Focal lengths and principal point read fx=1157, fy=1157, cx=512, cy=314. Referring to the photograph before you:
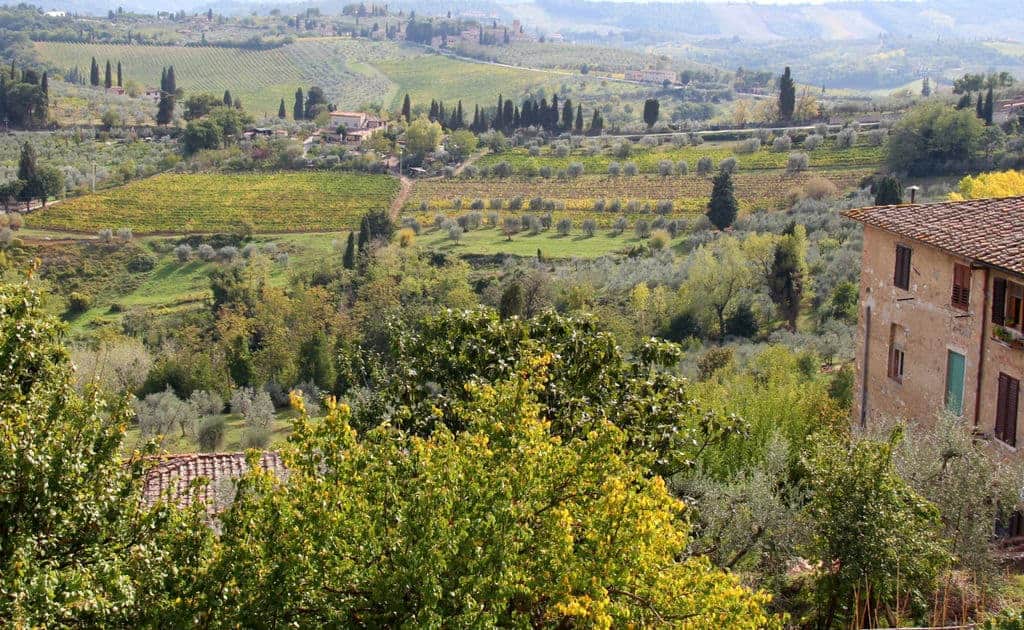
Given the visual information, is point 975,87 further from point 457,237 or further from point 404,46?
point 404,46

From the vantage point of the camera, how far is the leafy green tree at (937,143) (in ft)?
216

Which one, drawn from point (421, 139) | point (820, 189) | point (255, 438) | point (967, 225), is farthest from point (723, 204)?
point (967, 225)

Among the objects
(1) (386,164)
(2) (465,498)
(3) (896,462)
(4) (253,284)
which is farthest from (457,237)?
(2) (465,498)

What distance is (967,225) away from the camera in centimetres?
1833

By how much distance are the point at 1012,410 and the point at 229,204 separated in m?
66.2

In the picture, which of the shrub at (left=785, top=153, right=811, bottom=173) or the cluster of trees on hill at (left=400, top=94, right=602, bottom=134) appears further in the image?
the cluster of trees on hill at (left=400, top=94, right=602, bottom=134)

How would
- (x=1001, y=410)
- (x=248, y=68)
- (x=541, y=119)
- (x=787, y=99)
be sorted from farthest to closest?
(x=248, y=68), (x=541, y=119), (x=787, y=99), (x=1001, y=410)

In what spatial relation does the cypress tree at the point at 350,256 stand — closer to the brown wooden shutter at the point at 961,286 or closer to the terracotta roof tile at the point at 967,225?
the terracotta roof tile at the point at 967,225

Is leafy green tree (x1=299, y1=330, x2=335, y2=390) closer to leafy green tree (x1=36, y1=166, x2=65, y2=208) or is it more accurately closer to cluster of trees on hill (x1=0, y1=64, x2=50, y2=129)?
leafy green tree (x1=36, y1=166, x2=65, y2=208)

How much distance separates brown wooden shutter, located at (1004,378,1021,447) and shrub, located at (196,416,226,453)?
2356 centimetres

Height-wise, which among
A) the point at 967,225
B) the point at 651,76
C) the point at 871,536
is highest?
the point at 651,76

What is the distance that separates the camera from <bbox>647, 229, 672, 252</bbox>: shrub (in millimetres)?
61125

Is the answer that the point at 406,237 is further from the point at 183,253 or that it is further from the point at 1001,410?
the point at 1001,410

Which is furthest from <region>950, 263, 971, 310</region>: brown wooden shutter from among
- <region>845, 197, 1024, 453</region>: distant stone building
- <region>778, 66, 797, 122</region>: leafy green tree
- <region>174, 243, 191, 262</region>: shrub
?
<region>778, 66, 797, 122</region>: leafy green tree
